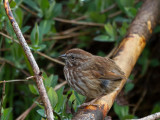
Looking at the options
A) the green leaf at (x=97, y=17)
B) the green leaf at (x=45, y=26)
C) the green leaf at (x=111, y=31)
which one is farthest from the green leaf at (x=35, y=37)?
the green leaf at (x=97, y=17)

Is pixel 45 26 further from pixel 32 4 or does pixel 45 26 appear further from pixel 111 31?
pixel 111 31

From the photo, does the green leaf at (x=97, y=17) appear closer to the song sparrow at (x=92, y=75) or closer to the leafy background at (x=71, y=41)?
the leafy background at (x=71, y=41)

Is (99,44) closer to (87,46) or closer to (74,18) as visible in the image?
(87,46)

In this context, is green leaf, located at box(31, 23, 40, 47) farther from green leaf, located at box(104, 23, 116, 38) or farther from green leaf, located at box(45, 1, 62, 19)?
green leaf, located at box(104, 23, 116, 38)

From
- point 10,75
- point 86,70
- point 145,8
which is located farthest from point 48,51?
point 145,8

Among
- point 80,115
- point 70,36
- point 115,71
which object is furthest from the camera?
point 70,36

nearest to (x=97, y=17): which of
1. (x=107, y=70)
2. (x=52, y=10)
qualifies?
(x=52, y=10)

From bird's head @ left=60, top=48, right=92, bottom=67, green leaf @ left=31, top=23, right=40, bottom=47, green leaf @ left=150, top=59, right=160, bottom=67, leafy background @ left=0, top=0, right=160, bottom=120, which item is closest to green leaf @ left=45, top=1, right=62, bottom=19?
leafy background @ left=0, top=0, right=160, bottom=120
